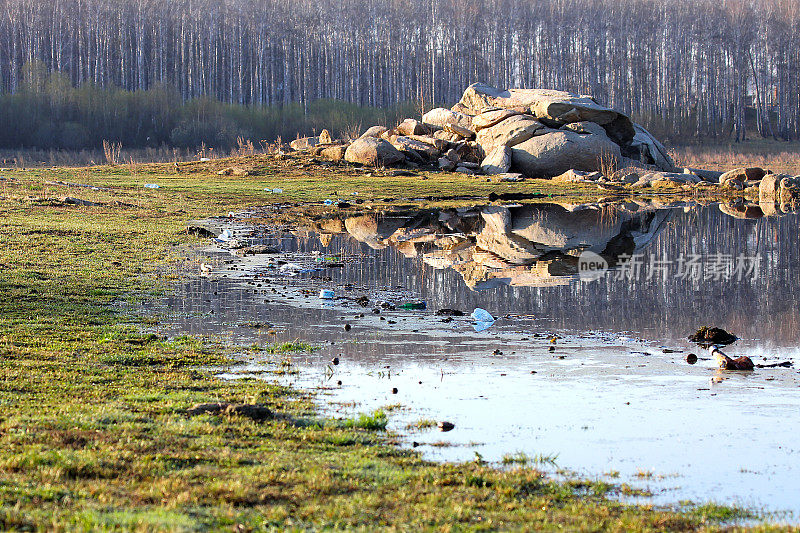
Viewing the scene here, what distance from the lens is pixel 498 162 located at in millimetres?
46344

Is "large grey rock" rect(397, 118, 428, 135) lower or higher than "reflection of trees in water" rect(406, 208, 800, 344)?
higher

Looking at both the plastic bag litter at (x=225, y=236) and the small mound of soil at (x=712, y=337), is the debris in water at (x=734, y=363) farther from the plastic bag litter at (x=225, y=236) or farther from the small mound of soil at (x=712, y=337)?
the plastic bag litter at (x=225, y=236)

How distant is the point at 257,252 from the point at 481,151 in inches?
1146

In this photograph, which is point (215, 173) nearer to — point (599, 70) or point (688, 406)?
point (688, 406)

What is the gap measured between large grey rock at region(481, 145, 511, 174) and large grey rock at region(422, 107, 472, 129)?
5.84 m

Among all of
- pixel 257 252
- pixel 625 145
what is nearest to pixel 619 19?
pixel 625 145

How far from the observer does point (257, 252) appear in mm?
22234

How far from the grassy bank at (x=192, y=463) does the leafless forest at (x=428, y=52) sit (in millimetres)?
66245

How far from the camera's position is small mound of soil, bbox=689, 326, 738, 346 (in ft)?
42.7

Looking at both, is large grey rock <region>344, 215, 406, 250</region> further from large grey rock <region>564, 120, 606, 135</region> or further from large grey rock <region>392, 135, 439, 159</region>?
large grey rock <region>564, 120, 606, 135</region>

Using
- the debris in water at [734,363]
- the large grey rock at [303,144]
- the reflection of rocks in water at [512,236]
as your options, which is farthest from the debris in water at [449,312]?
the large grey rock at [303,144]

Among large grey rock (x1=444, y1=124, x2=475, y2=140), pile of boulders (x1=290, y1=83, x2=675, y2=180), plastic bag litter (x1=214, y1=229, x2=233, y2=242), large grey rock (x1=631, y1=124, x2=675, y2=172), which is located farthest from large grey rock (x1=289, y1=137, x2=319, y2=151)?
plastic bag litter (x1=214, y1=229, x2=233, y2=242)

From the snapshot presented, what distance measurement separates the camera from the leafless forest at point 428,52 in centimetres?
7712

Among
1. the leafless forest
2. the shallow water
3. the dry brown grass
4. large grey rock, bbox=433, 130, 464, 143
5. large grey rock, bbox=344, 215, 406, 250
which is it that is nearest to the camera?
the shallow water
